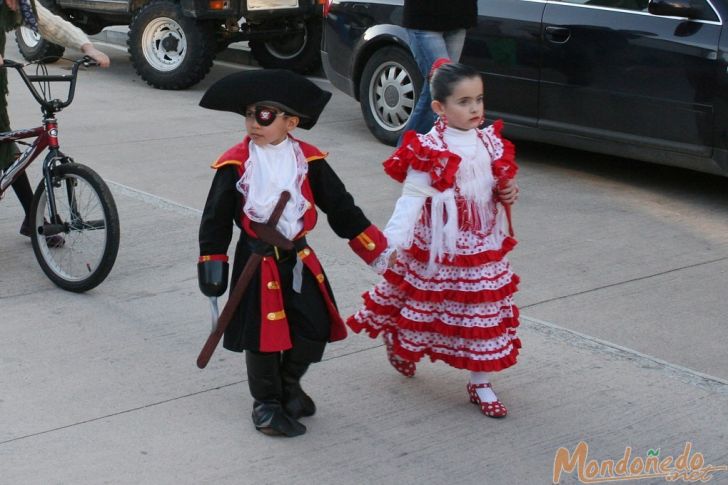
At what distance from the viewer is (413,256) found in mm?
4141

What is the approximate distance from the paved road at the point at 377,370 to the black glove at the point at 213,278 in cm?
54

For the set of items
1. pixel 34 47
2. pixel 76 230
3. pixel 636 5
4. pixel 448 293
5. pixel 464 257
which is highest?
pixel 636 5

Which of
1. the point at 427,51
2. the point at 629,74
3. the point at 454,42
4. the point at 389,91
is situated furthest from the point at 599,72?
the point at 389,91

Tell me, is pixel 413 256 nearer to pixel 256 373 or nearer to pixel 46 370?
pixel 256 373

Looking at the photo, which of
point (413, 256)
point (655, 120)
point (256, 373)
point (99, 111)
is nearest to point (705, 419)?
point (413, 256)

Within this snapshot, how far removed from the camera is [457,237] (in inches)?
160

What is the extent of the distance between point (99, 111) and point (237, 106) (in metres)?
6.54

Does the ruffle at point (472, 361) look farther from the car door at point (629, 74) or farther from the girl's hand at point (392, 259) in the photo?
the car door at point (629, 74)

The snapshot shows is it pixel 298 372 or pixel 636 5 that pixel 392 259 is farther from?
pixel 636 5

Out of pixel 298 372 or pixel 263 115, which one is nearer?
pixel 263 115

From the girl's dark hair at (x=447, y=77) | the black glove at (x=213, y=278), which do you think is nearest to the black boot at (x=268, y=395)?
the black glove at (x=213, y=278)

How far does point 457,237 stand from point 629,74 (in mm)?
3449

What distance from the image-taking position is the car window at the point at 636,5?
22.5ft

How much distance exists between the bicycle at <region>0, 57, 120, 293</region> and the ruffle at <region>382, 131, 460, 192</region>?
71.1 inches
